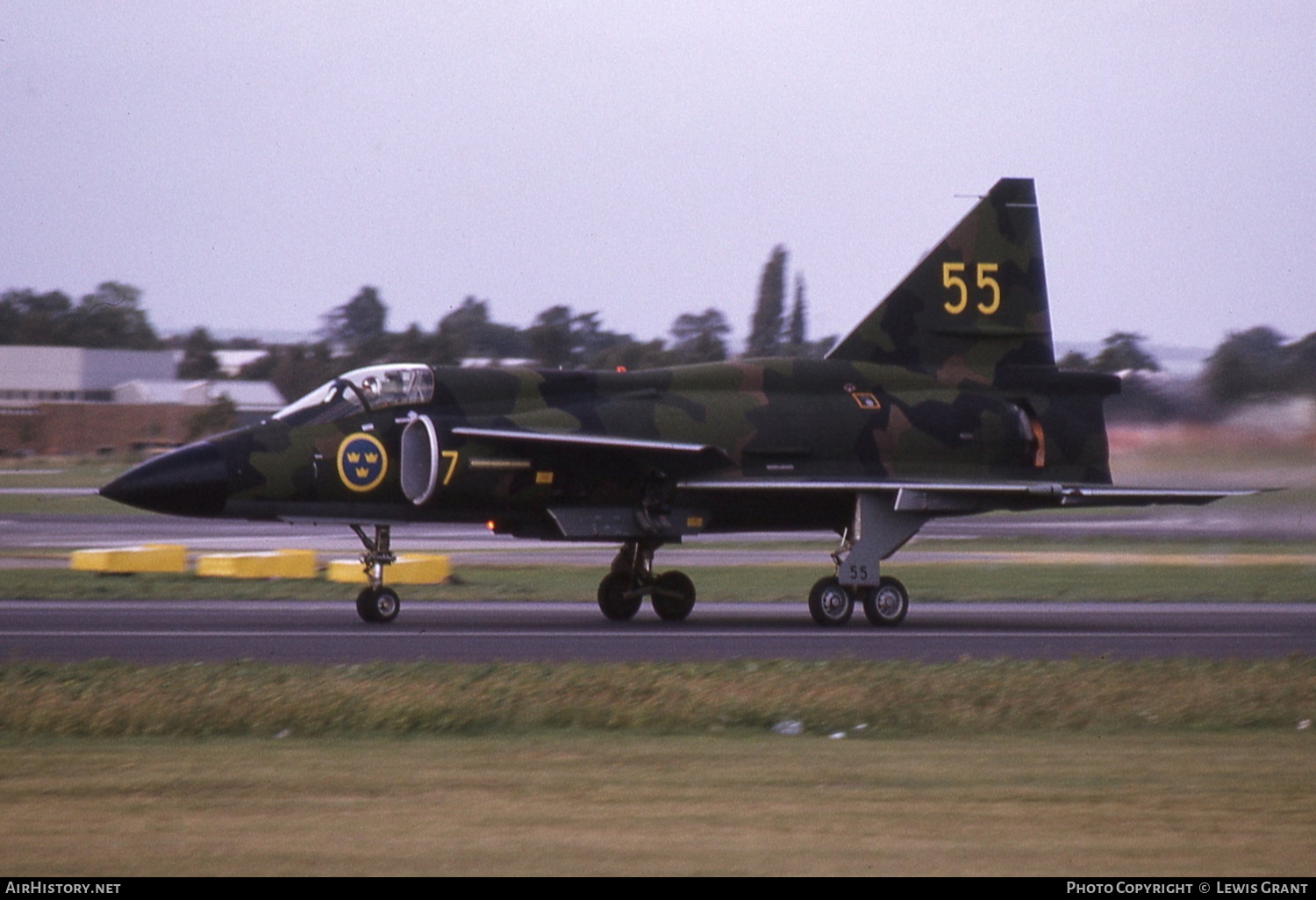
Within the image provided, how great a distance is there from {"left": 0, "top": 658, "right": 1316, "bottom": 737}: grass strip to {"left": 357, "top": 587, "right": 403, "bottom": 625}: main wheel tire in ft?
Answer: 14.8

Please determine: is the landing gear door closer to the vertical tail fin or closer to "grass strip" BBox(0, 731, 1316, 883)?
the vertical tail fin

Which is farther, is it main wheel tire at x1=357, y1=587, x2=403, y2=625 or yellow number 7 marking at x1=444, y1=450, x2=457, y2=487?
yellow number 7 marking at x1=444, y1=450, x2=457, y2=487

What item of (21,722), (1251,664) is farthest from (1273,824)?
(21,722)

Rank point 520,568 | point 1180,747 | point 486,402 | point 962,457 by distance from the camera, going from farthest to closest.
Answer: point 520,568 → point 962,457 → point 486,402 → point 1180,747

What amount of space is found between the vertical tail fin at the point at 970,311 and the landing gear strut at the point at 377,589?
22.0 ft

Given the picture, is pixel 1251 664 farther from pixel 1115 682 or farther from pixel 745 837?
pixel 745 837

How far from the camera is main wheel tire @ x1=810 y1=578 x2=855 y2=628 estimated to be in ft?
66.7

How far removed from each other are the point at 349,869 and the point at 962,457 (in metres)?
15.6

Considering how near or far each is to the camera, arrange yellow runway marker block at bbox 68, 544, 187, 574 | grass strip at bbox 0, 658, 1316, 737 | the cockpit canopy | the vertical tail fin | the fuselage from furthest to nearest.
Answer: yellow runway marker block at bbox 68, 544, 187, 574, the vertical tail fin, the cockpit canopy, the fuselage, grass strip at bbox 0, 658, 1316, 737

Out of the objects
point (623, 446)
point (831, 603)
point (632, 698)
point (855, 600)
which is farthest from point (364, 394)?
point (632, 698)

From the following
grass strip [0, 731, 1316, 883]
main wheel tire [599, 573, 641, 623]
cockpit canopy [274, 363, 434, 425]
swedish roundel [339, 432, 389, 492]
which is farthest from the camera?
main wheel tire [599, 573, 641, 623]

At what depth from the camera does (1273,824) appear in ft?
27.7

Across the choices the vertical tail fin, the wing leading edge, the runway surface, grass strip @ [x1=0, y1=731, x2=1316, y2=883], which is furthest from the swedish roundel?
grass strip @ [x1=0, y1=731, x2=1316, y2=883]

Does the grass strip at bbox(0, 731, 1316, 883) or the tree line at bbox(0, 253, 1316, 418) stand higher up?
the tree line at bbox(0, 253, 1316, 418)
